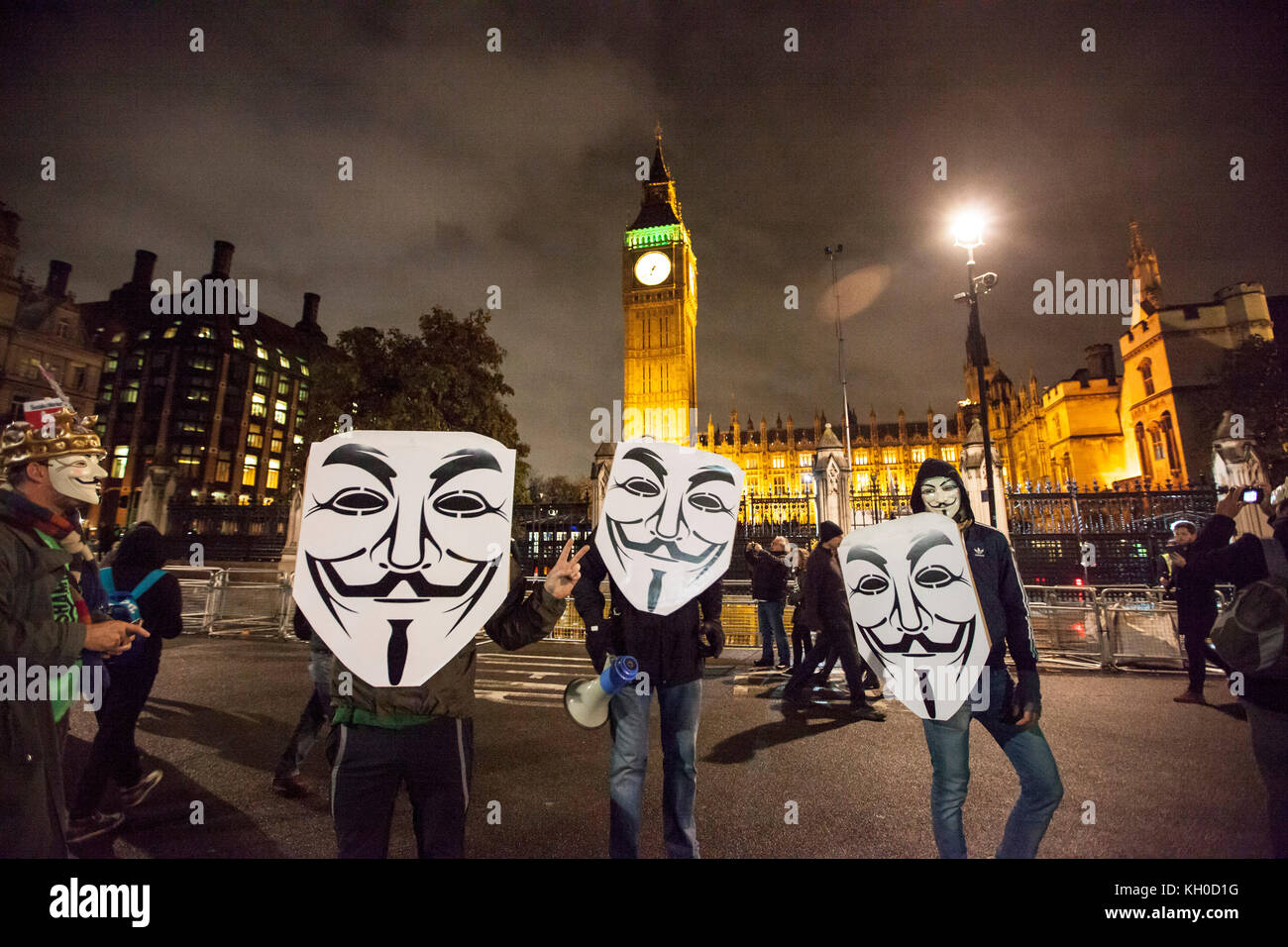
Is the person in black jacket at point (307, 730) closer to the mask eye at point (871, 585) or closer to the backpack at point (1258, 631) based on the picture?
the mask eye at point (871, 585)

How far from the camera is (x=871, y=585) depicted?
303cm

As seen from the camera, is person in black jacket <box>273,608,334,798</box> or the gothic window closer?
person in black jacket <box>273,608,334,798</box>

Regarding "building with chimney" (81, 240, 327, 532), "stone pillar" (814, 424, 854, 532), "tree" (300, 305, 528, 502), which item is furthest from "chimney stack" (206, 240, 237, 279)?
"stone pillar" (814, 424, 854, 532)

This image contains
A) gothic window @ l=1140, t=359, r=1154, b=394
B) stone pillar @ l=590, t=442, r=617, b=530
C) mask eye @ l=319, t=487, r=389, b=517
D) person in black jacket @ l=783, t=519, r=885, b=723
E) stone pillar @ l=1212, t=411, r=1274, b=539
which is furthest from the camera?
gothic window @ l=1140, t=359, r=1154, b=394

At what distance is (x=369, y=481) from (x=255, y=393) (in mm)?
59764

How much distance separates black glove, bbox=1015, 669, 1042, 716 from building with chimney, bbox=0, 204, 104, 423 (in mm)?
8973

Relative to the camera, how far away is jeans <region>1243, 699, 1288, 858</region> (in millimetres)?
2475

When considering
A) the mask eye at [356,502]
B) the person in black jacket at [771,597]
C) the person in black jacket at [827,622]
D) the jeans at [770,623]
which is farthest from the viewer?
the jeans at [770,623]

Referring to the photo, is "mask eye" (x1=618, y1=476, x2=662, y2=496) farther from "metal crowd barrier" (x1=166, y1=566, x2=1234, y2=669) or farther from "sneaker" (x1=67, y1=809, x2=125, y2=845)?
"sneaker" (x1=67, y1=809, x2=125, y2=845)

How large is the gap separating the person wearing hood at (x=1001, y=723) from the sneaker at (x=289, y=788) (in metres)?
3.87

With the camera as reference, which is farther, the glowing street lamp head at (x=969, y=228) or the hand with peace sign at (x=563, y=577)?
the glowing street lamp head at (x=969, y=228)

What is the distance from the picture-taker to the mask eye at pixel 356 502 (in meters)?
2.76

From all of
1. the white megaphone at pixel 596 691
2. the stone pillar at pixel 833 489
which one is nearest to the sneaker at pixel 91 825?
the white megaphone at pixel 596 691
